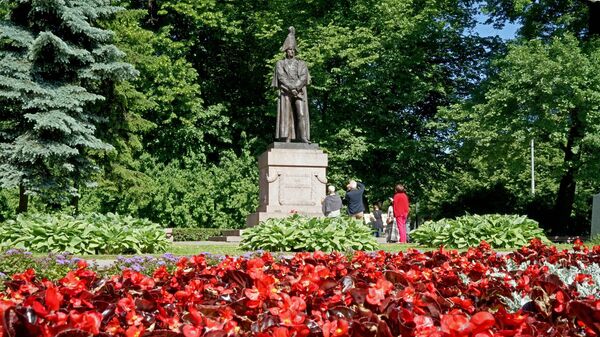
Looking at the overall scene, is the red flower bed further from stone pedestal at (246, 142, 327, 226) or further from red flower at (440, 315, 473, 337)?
stone pedestal at (246, 142, 327, 226)

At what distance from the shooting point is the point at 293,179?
16312 millimetres

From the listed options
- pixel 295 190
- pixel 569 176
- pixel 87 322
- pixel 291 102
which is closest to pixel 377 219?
pixel 569 176

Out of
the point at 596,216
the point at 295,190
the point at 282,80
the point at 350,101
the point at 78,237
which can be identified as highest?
the point at 350,101

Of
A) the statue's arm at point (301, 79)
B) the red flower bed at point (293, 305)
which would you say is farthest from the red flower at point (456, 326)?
the statue's arm at point (301, 79)

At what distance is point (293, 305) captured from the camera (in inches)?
105

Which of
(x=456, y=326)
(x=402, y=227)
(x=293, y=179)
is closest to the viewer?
(x=456, y=326)

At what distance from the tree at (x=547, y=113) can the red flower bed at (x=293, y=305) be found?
1655 cm

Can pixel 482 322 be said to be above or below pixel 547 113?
below

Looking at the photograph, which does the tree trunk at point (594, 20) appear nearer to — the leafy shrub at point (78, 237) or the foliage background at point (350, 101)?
the foliage background at point (350, 101)

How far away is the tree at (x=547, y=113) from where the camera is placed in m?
19.8

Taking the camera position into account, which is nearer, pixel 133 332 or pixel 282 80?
pixel 133 332

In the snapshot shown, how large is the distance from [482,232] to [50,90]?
10.3 metres

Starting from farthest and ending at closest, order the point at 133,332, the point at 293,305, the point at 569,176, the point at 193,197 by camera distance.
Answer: the point at 193,197, the point at 569,176, the point at 293,305, the point at 133,332

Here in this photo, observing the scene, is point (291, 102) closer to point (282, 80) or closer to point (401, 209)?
point (282, 80)
